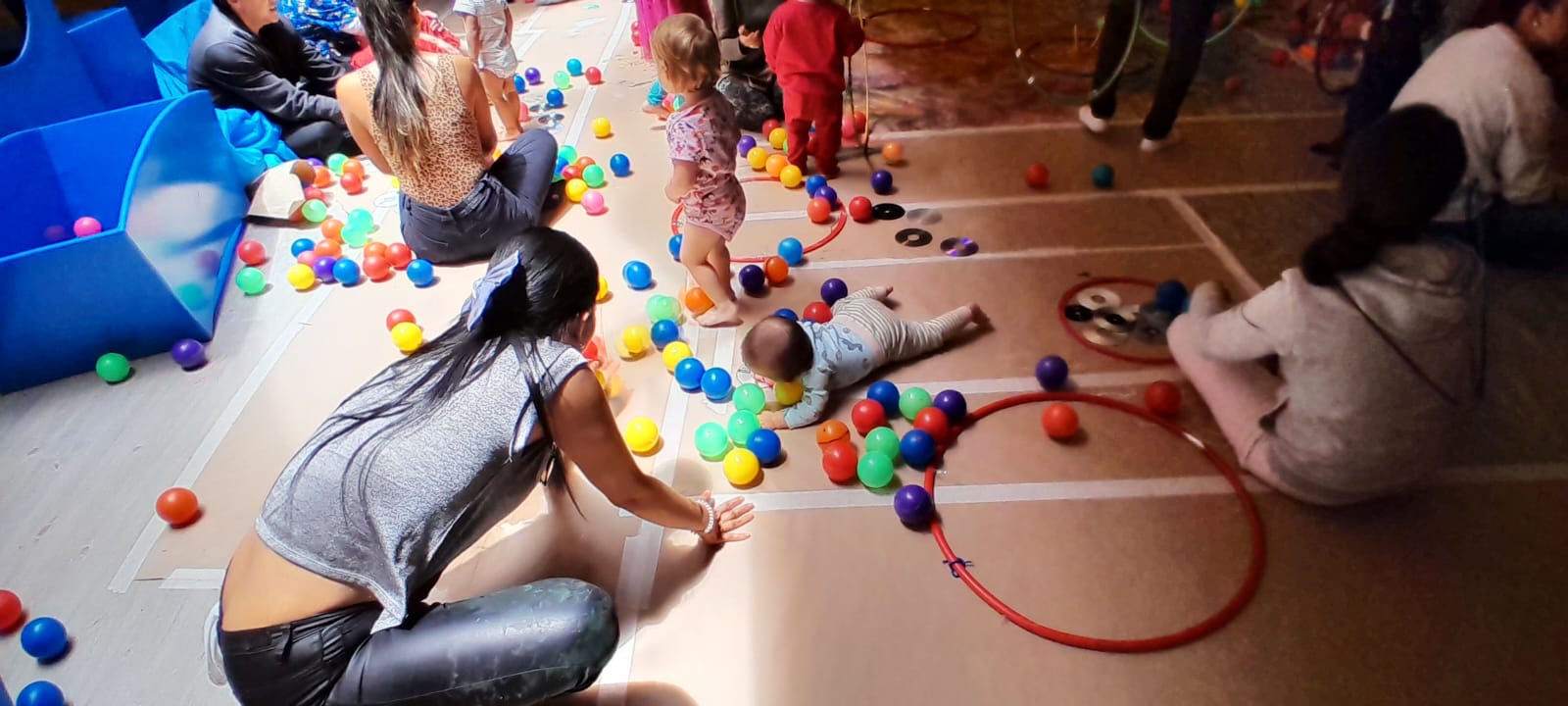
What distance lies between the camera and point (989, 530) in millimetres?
1843

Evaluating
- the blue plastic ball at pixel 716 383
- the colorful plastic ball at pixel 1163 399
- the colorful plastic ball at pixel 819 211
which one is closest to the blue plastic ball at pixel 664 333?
the blue plastic ball at pixel 716 383

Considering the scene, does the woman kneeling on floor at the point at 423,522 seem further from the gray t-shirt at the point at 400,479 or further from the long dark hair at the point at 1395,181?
the long dark hair at the point at 1395,181

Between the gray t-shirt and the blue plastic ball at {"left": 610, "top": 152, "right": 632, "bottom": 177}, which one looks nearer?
the gray t-shirt

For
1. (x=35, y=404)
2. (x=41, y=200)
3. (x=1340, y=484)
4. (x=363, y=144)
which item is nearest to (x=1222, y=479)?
(x=1340, y=484)

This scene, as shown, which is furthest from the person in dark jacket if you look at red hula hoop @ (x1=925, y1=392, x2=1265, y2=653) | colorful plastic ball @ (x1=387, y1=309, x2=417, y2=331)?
red hula hoop @ (x1=925, y1=392, x2=1265, y2=653)

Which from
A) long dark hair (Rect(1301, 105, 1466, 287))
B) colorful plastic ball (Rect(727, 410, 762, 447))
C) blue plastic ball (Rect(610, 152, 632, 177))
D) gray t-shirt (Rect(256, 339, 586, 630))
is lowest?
blue plastic ball (Rect(610, 152, 632, 177))

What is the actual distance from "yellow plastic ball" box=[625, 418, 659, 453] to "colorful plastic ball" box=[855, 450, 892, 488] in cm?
52

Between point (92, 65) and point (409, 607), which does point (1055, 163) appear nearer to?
point (409, 607)

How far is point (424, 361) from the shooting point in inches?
55.9

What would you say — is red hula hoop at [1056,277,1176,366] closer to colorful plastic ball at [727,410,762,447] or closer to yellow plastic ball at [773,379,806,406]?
yellow plastic ball at [773,379,806,406]

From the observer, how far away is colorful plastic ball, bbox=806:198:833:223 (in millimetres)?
2926

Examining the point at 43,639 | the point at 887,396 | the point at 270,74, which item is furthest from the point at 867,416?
the point at 270,74

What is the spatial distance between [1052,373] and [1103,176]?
1.11 meters

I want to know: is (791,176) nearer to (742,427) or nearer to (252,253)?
(742,427)
